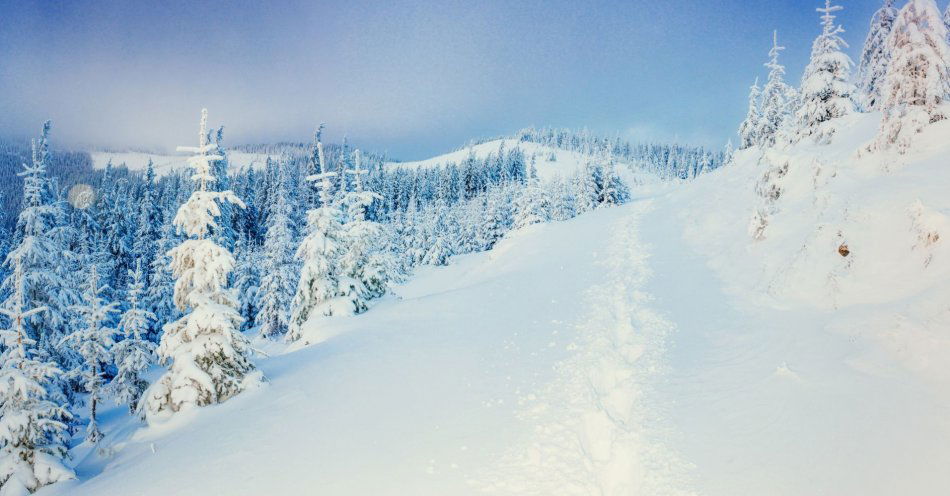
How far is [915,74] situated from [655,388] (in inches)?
557

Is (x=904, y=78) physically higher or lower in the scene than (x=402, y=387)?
higher

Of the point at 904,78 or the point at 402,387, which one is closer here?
the point at 402,387

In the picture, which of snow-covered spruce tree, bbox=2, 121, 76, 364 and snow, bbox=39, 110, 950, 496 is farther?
snow-covered spruce tree, bbox=2, 121, 76, 364

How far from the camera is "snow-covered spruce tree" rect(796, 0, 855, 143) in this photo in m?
24.4

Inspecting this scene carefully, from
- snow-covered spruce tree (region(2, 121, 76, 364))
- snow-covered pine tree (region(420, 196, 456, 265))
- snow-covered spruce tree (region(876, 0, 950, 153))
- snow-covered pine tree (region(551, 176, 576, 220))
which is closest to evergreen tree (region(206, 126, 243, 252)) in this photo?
snow-covered spruce tree (region(2, 121, 76, 364))

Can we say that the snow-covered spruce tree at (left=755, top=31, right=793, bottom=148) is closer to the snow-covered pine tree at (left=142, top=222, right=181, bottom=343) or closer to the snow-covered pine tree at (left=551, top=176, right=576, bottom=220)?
the snow-covered pine tree at (left=551, top=176, right=576, bottom=220)

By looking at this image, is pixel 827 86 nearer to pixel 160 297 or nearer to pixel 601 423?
pixel 601 423

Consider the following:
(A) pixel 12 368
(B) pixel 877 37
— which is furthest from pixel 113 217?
(B) pixel 877 37

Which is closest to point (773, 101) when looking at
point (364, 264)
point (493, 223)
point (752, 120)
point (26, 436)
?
point (752, 120)

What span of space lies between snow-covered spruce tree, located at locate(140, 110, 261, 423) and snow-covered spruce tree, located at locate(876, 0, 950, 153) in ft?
65.7

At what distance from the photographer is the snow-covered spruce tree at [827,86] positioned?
24406mm

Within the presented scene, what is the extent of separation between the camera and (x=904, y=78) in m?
14.3

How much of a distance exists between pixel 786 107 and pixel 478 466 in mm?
56035

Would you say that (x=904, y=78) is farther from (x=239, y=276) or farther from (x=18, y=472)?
(x=239, y=276)
